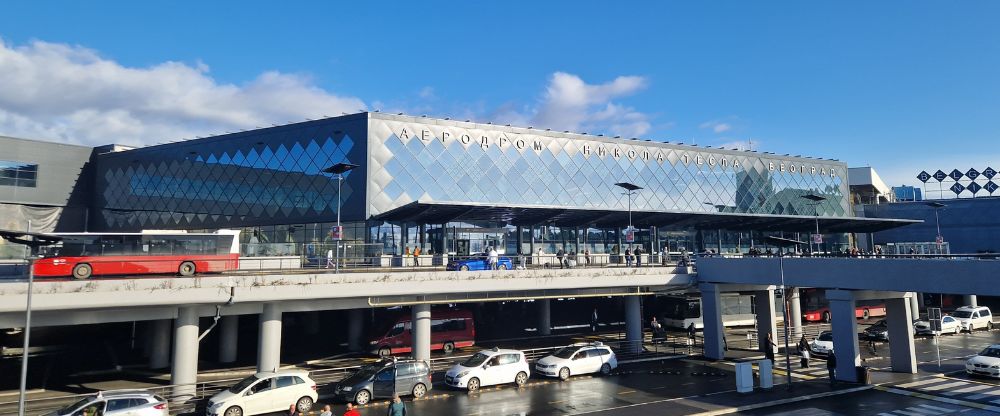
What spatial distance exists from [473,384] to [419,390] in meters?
2.50

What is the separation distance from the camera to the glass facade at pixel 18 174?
60844 millimetres

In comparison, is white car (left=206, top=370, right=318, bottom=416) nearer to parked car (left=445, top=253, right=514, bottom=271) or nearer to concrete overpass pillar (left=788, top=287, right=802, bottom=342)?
parked car (left=445, top=253, right=514, bottom=271)

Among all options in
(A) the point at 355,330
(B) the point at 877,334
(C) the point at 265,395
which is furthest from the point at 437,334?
(B) the point at 877,334

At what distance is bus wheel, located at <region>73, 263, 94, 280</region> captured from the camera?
25786 mm

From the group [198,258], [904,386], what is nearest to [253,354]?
[198,258]

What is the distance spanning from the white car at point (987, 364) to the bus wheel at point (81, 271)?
138ft

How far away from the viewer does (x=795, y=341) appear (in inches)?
1481

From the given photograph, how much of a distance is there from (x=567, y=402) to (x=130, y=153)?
62.8m

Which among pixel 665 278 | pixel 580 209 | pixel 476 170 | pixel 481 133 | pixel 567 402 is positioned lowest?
pixel 567 402

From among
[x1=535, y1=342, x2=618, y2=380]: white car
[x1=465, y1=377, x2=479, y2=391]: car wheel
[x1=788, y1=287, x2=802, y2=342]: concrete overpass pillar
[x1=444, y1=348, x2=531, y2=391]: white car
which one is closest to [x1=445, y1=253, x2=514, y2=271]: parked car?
[x1=535, y1=342, x2=618, y2=380]: white car

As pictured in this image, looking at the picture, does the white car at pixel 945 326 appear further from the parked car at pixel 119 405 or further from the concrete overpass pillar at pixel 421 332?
the parked car at pixel 119 405

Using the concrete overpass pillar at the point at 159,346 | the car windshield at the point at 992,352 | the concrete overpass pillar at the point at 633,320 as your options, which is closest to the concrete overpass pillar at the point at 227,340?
the concrete overpass pillar at the point at 159,346

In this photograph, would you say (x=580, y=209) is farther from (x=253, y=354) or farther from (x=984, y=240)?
(x=984, y=240)

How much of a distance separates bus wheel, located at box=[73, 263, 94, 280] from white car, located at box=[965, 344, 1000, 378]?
41.9m
